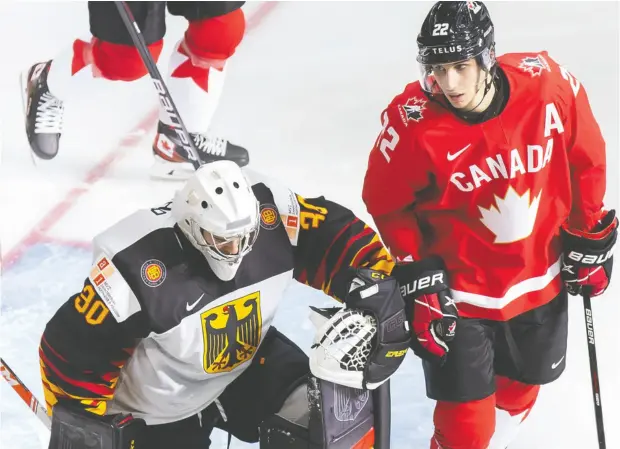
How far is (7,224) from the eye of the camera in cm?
388

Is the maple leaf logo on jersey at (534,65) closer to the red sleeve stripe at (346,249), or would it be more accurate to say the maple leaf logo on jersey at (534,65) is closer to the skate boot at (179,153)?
the red sleeve stripe at (346,249)

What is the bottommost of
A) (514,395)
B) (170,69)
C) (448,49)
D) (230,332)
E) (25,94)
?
(514,395)

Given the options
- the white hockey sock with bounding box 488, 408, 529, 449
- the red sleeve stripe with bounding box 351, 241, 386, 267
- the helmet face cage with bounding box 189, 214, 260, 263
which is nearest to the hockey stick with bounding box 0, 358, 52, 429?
the helmet face cage with bounding box 189, 214, 260, 263

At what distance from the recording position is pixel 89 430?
2.46 meters

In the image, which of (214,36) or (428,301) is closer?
(428,301)

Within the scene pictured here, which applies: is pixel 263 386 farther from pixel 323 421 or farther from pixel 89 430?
pixel 89 430

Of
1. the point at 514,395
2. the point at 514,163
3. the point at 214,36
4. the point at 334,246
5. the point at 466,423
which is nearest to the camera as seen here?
the point at 514,163

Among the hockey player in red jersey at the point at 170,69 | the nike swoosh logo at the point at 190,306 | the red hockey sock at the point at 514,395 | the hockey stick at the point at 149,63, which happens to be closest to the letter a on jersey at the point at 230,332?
the nike swoosh logo at the point at 190,306

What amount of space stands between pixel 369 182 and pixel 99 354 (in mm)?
645

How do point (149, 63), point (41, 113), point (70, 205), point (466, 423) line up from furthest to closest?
point (41, 113)
point (70, 205)
point (149, 63)
point (466, 423)

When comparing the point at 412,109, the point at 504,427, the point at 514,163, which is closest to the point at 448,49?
the point at 412,109

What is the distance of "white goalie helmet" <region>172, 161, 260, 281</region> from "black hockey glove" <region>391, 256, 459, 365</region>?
35 cm

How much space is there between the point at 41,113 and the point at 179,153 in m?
0.50

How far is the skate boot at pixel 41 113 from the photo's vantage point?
4051mm
